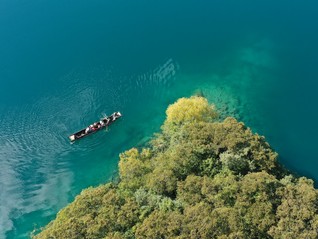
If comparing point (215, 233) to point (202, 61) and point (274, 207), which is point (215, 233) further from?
point (202, 61)

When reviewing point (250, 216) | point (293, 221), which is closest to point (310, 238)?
point (293, 221)

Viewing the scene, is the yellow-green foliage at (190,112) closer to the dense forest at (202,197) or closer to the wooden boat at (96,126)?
the dense forest at (202,197)

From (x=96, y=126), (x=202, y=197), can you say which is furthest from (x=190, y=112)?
(x=202, y=197)

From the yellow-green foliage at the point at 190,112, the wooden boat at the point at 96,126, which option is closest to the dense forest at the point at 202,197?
the yellow-green foliage at the point at 190,112

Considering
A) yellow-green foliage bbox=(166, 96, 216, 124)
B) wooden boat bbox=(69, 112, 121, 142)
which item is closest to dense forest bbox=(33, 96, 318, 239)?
yellow-green foliage bbox=(166, 96, 216, 124)

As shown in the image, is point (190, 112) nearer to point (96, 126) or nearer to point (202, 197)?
point (96, 126)

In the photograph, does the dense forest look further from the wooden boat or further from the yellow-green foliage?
the wooden boat
